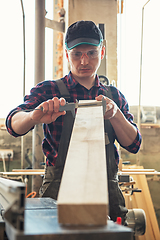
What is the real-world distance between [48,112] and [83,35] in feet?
1.91

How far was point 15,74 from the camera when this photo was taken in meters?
4.54

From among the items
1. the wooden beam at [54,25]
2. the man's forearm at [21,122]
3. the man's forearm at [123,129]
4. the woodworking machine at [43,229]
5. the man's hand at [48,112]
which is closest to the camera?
the woodworking machine at [43,229]

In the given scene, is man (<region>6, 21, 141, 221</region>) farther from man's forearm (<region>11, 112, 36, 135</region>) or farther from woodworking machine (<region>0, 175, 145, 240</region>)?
woodworking machine (<region>0, 175, 145, 240</region>)

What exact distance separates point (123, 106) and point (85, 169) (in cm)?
112

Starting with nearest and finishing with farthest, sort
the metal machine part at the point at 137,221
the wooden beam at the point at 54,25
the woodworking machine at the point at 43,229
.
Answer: the woodworking machine at the point at 43,229 < the metal machine part at the point at 137,221 < the wooden beam at the point at 54,25

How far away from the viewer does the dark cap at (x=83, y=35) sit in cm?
148

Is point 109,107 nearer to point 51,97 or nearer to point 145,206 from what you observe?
point 51,97

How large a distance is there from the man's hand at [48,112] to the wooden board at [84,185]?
32 centimetres

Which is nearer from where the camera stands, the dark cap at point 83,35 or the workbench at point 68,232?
the workbench at point 68,232

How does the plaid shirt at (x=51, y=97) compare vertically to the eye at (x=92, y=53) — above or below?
below

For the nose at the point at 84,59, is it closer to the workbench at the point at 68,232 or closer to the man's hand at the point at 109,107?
the man's hand at the point at 109,107

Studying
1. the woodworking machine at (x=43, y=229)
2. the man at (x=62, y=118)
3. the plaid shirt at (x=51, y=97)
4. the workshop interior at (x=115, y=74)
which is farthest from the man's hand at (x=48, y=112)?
the workshop interior at (x=115, y=74)

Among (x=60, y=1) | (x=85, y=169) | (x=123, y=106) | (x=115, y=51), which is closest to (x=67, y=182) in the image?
(x=85, y=169)

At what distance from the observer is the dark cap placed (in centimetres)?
148
